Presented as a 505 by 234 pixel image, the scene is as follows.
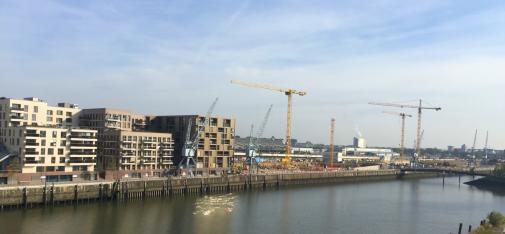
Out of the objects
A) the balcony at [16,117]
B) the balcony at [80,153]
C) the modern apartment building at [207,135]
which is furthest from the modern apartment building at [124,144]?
the balcony at [16,117]

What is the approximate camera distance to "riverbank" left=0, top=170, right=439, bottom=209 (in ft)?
137

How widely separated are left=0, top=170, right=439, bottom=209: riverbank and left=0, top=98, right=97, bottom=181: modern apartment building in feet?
16.6

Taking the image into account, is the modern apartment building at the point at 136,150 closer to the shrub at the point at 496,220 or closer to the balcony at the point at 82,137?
the balcony at the point at 82,137

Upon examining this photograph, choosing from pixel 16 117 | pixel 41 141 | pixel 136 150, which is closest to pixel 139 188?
pixel 136 150

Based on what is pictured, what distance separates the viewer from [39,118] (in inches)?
2335

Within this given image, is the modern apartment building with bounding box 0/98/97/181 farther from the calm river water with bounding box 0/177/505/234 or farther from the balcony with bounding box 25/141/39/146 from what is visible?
the calm river water with bounding box 0/177/505/234

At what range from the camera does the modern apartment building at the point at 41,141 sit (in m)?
48.3

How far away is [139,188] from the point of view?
52.3 meters

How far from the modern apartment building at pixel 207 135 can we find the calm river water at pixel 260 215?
38.7 feet

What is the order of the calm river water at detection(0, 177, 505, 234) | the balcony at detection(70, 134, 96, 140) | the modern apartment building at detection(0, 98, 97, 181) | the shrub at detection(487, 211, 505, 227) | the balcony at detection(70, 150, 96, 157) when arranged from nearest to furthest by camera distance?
the shrub at detection(487, 211, 505, 227)
the calm river water at detection(0, 177, 505, 234)
the modern apartment building at detection(0, 98, 97, 181)
the balcony at detection(70, 150, 96, 157)
the balcony at detection(70, 134, 96, 140)

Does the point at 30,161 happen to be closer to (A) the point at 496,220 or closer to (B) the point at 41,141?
(B) the point at 41,141

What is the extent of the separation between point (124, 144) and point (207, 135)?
1433 centimetres

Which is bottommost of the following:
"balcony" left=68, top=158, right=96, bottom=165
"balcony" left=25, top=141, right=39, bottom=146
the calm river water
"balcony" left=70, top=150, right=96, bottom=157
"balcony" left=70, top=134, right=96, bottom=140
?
the calm river water

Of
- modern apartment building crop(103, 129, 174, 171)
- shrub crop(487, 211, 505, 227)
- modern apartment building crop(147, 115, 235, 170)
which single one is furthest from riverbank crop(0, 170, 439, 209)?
shrub crop(487, 211, 505, 227)
